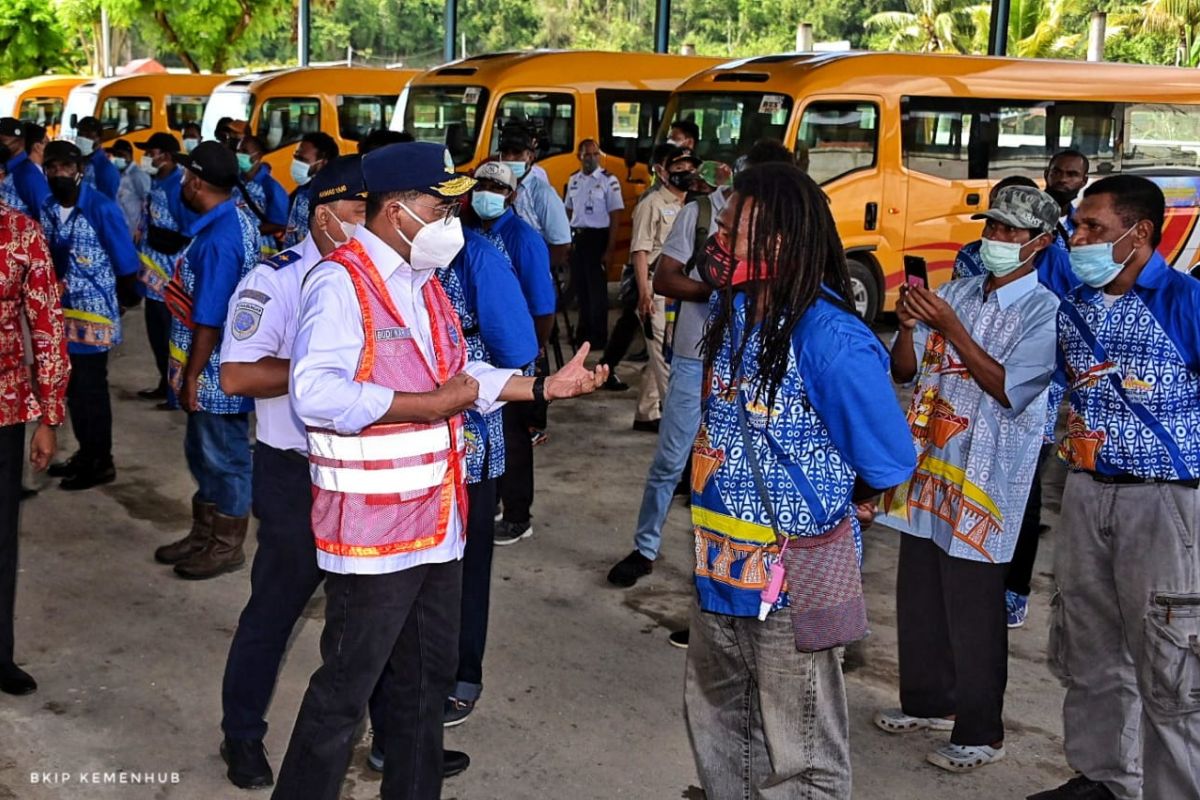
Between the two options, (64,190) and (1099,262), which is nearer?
(1099,262)

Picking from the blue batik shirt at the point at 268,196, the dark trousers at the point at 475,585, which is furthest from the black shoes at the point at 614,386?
the dark trousers at the point at 475,585

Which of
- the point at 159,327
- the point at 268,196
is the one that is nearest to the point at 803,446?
the point at 159,327

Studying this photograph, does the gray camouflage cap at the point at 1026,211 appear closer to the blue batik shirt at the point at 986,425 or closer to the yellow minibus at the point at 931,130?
the blue batik shirt at the point at 986,425

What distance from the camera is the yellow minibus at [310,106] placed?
18656 mm

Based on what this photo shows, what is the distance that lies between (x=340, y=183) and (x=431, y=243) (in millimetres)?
848

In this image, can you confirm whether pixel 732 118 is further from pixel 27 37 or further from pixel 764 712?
pixel 27 37

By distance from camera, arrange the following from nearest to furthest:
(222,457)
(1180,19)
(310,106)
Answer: (222,457), (310,106), (1180,19)

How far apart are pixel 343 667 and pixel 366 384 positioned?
0.71 meters

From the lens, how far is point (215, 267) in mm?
5215

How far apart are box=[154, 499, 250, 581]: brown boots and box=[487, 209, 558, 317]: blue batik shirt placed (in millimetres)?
1798

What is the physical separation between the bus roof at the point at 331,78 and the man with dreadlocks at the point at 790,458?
16.7 metres

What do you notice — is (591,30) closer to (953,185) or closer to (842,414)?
(953,185)

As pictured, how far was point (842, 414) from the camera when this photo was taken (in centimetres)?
298

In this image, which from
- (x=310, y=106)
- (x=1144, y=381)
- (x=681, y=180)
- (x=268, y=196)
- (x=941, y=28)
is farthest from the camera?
(x=941, y=28)
